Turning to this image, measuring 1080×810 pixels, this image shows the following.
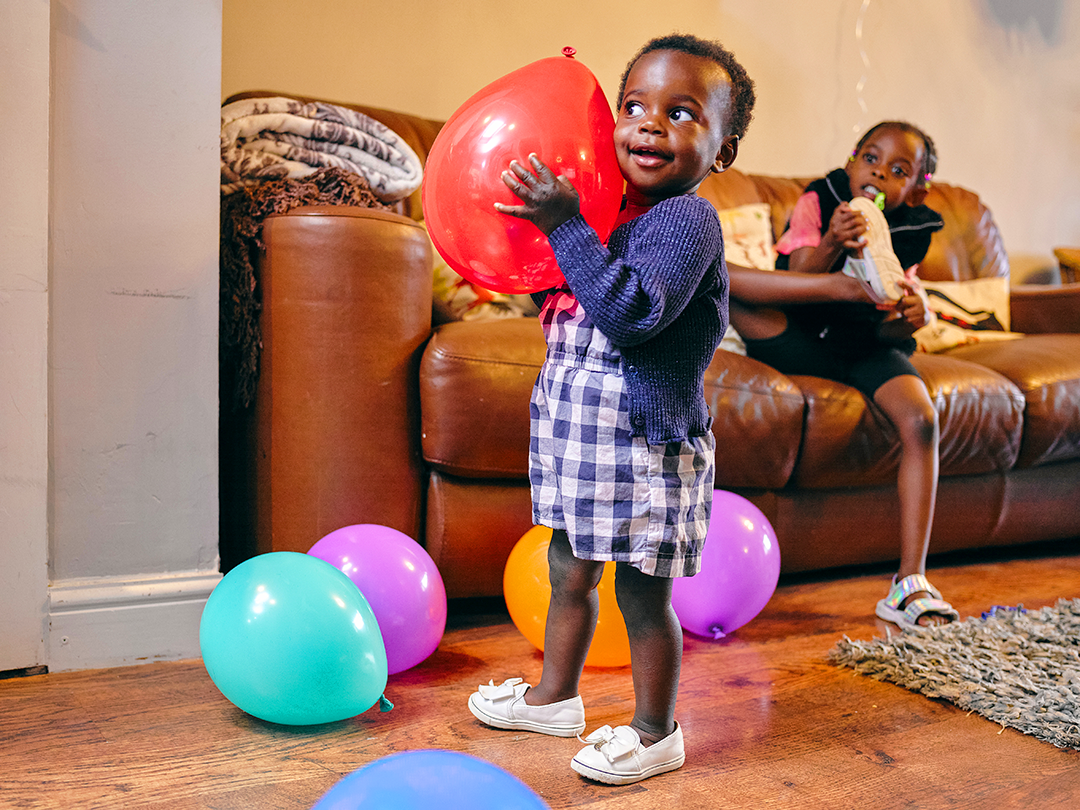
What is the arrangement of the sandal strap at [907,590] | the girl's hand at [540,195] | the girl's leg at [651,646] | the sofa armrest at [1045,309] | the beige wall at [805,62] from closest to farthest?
the girl's hand at [540,195] → the girl's leg at [651,646] → the sandal strap at [907,590] → the beige wall at [805,62] → the sofa armrest at [1045,309]

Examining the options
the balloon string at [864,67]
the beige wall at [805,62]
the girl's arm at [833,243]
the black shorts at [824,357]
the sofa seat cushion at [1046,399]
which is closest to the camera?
the girl's arm at [833,243]

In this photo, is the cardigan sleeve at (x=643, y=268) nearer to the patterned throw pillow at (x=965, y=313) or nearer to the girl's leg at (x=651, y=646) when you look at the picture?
the girl's leg at (x=651, y=646)

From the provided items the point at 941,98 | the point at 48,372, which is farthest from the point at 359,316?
the point at 941,98

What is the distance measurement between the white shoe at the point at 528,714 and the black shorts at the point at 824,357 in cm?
104

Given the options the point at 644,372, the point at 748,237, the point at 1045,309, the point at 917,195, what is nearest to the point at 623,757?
the point at 644,372

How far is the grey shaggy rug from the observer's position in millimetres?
1167

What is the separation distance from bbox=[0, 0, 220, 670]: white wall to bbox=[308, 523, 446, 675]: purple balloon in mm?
264

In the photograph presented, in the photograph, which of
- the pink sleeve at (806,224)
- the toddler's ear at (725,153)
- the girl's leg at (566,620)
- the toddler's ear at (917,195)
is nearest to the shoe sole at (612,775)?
the girl's leg at (566,620)

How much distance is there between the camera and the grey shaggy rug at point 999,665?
3.83 ft

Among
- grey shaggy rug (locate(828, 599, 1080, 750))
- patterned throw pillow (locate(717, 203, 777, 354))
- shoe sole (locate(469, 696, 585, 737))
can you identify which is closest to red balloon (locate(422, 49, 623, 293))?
shoe sole (locate(469, 696, 585, 737))

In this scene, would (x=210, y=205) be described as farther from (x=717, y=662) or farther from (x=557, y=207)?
(x=717, y=662)

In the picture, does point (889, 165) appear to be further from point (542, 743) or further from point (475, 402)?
point (542, 743)

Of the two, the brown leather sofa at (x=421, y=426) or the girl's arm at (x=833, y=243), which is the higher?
the girl's arm at (x=833, y=243)

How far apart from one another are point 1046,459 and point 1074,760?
3.67ft
